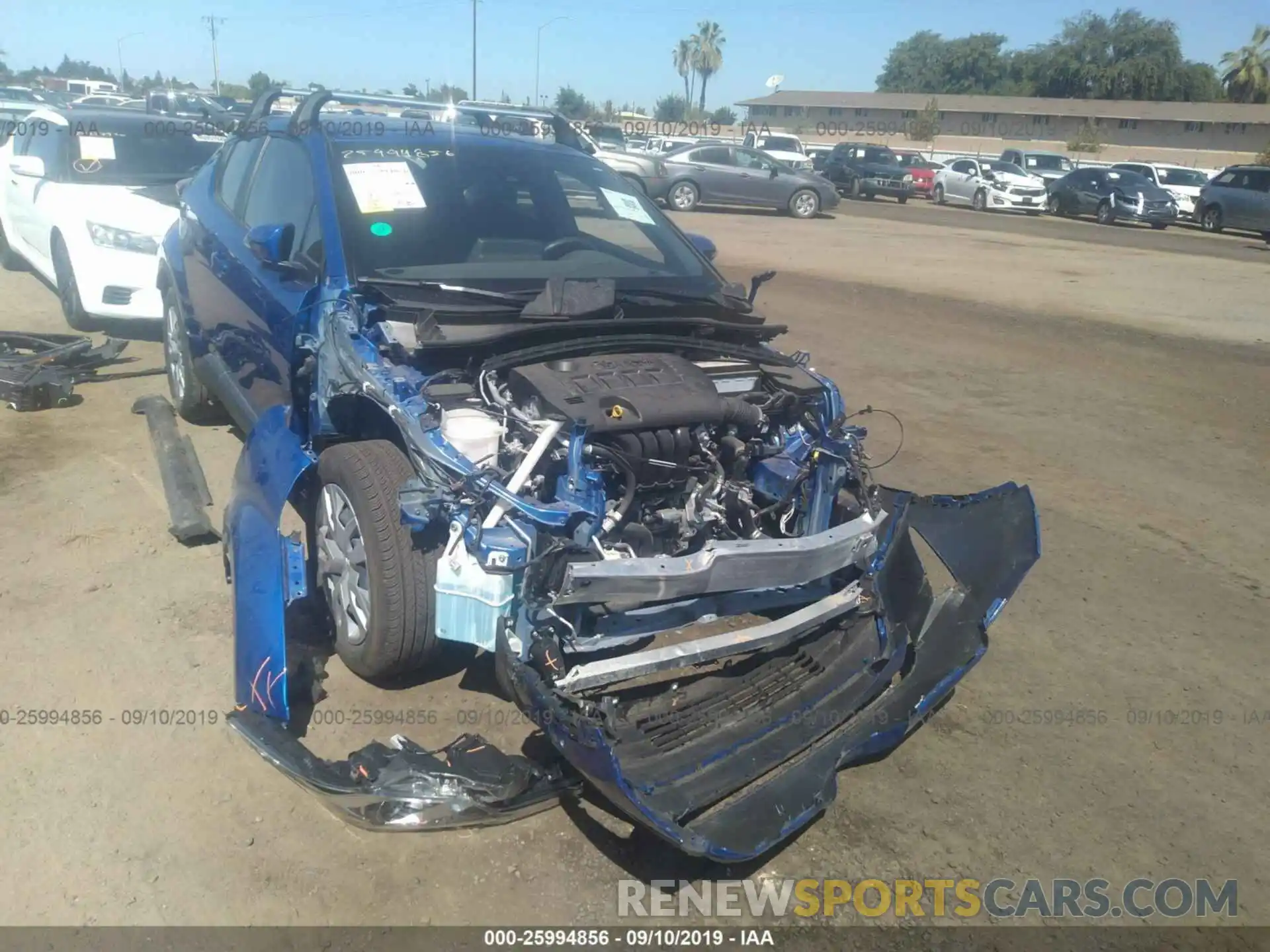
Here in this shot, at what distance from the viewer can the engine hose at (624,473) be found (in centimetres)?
306

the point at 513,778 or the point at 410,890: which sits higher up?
the point at 513,778

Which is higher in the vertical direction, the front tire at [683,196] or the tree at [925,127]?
the tree at [925,127]

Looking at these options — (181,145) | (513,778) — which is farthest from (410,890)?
(181,145)

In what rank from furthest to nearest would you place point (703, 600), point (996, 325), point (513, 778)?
1. point (996, 325)
2. point (703, 600)
3. point (513, 778)

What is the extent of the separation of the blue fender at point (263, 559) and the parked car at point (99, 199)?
14.0ft

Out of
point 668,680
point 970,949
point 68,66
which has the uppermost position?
point 68,66

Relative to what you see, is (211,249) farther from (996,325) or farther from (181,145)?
(996,325)

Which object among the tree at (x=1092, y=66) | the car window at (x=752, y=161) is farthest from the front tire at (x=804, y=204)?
the tree at (x=1092, y=66)

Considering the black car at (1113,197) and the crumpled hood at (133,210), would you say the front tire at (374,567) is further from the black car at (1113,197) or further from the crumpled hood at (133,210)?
the black car at (1113,197)

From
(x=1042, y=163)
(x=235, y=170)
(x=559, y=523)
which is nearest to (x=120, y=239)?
(x=235, y=170)

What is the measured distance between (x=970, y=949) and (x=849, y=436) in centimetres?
174

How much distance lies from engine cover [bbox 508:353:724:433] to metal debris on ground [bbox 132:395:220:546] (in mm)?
2124

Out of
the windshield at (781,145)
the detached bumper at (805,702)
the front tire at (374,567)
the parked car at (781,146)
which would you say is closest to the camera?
the detached bumper at (805,702)

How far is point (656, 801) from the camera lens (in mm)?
2617
